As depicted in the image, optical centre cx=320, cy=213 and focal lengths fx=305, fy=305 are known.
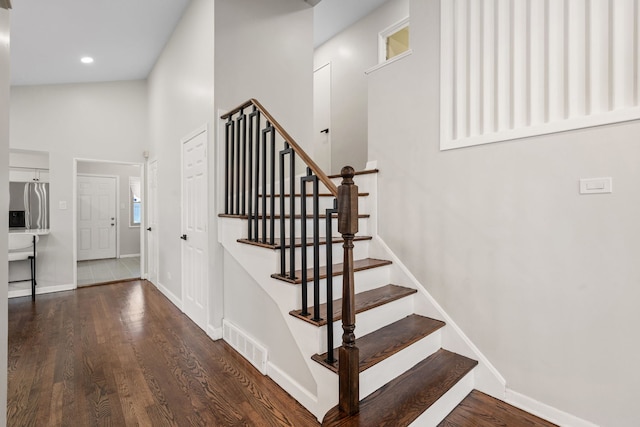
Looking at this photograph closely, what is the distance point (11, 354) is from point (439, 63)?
422cm

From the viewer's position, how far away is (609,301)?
5.13 feet

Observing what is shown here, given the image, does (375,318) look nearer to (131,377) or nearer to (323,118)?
(131,377)

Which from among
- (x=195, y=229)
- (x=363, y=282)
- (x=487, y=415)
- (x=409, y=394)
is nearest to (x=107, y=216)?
(x=195, y=229)

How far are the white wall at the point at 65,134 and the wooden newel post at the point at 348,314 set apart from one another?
16.7ft

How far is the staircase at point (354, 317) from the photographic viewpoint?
1497mm

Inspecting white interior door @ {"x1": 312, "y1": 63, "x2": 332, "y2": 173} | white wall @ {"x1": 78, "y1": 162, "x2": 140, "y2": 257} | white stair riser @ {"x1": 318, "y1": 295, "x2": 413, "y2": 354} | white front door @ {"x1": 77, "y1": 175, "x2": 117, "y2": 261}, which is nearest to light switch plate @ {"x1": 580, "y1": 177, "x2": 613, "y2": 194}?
white stair riser @ {"x1": 318, "y1": 295, "x2": 413, "y2": 354}

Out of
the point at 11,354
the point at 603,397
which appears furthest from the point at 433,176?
the point at 11,354

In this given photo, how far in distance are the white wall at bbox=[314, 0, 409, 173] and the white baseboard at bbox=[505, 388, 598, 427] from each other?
3.10 m

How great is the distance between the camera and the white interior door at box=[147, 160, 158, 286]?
4816mm

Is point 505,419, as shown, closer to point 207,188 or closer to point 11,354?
point 207,188

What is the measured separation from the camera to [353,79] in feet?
14.7

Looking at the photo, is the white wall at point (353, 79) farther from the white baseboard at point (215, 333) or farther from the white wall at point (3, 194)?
the white wall at point (3, 194)

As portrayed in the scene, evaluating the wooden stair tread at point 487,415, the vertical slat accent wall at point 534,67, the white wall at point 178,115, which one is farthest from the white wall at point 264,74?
the vertical slat accent wall at point 534,67

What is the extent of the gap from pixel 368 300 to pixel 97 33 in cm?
425
